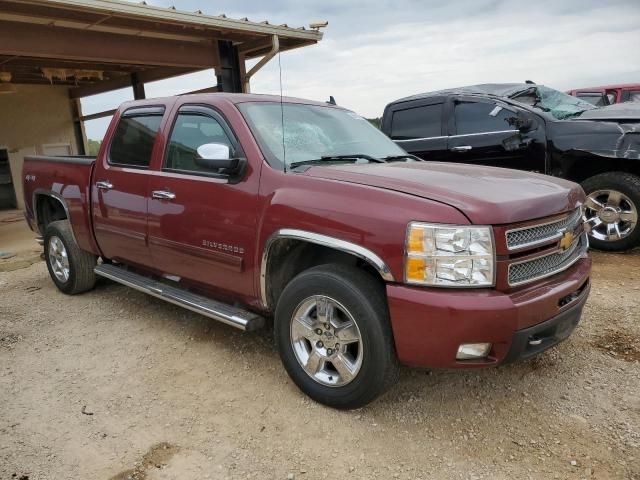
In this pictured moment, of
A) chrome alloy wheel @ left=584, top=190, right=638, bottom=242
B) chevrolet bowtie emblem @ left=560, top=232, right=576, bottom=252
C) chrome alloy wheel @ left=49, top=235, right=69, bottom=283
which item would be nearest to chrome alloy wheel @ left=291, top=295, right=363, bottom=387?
chevrolet bowtie emblem @ left=560, top=232, right=576, bottom=252

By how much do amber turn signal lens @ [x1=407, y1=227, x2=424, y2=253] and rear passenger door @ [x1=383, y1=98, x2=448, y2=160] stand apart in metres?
4.72

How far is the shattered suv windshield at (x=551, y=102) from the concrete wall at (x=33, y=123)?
483 inches

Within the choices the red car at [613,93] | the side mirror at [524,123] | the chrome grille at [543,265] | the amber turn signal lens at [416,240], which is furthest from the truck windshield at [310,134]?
the red car at [613,93]

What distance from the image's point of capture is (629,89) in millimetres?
10797

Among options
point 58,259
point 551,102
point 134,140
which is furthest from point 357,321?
point 551,102

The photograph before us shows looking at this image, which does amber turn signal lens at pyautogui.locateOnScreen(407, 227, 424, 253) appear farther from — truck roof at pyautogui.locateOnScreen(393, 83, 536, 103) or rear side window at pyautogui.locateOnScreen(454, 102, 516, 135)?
truck roof at pyautogui.locateOnScreen(393, 83, 536, 103)

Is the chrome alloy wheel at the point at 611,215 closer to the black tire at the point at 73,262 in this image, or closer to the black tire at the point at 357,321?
the black tire at the point at 357,321

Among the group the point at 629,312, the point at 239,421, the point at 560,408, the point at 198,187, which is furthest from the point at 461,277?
the point at 629,312

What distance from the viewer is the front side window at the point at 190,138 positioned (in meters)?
3.57

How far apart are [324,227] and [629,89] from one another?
35.5 ft

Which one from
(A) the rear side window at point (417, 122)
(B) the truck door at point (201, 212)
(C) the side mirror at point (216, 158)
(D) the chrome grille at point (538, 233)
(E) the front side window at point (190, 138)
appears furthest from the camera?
(A) the rear side window at point (417, 122)

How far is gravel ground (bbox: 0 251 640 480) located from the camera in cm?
250

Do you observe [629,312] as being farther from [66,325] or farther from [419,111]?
[66,325]

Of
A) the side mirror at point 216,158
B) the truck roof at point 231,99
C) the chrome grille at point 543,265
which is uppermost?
the truck roof at point 231,99
